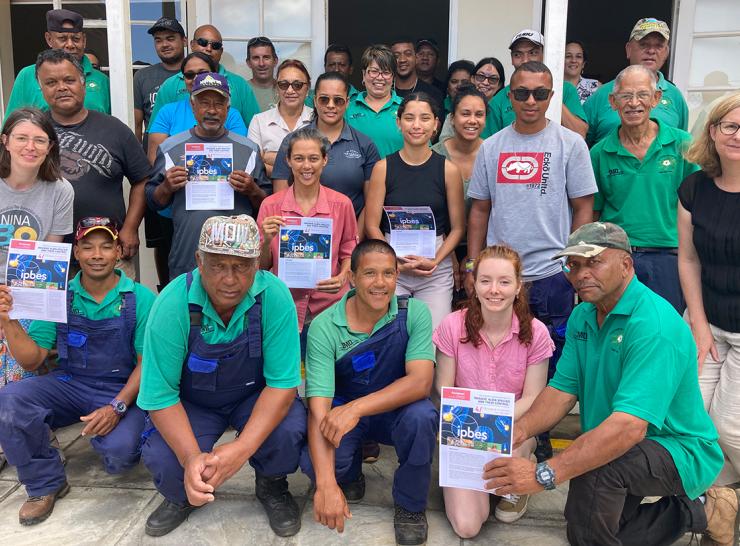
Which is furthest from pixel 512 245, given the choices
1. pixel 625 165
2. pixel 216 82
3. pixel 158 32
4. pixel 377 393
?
pixel 158 32

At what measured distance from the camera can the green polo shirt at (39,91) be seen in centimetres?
452

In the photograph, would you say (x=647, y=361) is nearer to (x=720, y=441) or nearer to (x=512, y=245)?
(x=720, y=441)

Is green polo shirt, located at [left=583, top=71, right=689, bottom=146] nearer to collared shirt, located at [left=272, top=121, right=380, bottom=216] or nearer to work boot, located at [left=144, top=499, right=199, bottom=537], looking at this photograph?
collared shirt, located at [left=272, top=121, right=380, bottom=216]

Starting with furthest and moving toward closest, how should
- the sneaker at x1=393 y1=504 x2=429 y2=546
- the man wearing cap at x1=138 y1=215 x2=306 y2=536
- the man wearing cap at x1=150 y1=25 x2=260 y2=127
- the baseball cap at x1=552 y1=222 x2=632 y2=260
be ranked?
Answer: the man wearing cap at x1=150 y1=25 x2=260 y2=127 < the sneaker at x1=393 y1=504 x2=429 y2=546 < the man wearing cap at x1=138 y1=215 x2=306 y2=536 < the baseball cap at x1=552 y1=222 x2=632 y2=260

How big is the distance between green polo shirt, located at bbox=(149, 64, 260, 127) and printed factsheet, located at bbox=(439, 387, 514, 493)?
285 centimetres

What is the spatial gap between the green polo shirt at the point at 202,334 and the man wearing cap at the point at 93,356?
531 millimetres

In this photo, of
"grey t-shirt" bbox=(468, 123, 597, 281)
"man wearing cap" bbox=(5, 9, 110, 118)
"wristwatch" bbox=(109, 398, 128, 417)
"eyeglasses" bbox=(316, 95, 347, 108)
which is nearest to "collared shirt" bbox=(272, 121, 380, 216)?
"eyeglasses" bbox=(316, 95, 347, 108)

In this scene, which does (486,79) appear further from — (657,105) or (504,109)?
(657,105)

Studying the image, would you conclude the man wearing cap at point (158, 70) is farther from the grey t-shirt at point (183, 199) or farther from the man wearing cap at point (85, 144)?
A: the grey t-shirt at point (183, 199)

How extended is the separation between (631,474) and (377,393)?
1.11m

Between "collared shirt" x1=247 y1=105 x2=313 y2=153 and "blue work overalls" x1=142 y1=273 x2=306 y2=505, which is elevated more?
"collared shirt" x1=247 y1=105 x2=313 y2=153

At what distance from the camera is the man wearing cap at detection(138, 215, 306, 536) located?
2.78 metres

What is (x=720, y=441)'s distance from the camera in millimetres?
3088

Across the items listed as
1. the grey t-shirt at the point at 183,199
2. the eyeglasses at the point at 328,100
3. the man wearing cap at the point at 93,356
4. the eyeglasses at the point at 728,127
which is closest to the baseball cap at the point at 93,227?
the man wearing cap at the point at 93,356
